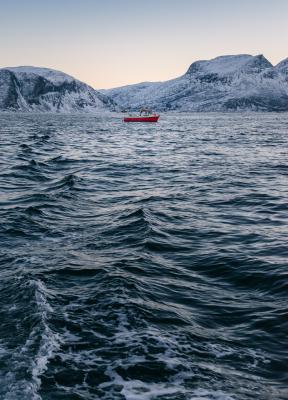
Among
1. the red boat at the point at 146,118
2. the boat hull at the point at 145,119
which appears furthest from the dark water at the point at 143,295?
the red boat at the point at 146,118

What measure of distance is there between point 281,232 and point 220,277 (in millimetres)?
5081

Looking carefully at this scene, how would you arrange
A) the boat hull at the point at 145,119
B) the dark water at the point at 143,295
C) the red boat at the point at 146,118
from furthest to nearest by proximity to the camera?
the red boat at the point at 146,118 < the boat hull at the point at 145,119 < the dark water at the point at 143,295

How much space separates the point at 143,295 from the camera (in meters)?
9.88

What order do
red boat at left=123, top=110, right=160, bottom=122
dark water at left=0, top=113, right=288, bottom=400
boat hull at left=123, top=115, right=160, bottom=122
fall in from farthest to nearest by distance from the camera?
red boat at left=123, top=110, right=160, bottom=122 → boat hull at left=123, top=115, right=160, bottom=122 → dark water at left=0, top=113, right=288, bottom=400

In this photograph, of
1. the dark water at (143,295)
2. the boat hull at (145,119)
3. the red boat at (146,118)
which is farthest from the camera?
the red boat at (146,118)

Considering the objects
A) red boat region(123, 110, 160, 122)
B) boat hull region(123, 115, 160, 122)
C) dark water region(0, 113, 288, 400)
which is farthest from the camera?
red boat region(123, 110, 160, 122)

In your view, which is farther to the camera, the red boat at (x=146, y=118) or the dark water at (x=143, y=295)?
the red boat at (x=146, y=118)

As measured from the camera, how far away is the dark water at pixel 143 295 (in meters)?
6.78

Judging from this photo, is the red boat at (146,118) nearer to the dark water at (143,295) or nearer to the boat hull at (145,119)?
the boat hull at (145,119)

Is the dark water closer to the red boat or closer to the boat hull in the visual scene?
the boat hull

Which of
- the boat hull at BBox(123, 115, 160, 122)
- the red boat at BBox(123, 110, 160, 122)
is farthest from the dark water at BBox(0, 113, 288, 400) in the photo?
the red boat at BBox(123, 110, 160, 122)

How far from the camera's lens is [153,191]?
23.1 m

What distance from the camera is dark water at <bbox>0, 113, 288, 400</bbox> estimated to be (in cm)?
678

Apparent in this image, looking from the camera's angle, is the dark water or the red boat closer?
the dark water
